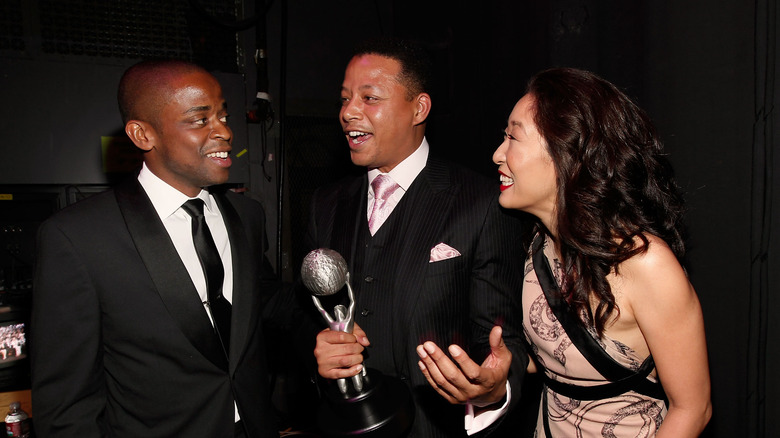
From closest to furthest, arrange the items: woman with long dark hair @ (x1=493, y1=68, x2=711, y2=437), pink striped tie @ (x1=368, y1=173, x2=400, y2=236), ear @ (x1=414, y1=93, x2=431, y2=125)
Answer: woman with long dark hair @ (x1=493, y1=68, x2=711, y2=437), pink striped tie @ (x1=368, y1=173, x2=400, y2=236), ear @ (x1=414, y1=93, x2=431, y2=125)

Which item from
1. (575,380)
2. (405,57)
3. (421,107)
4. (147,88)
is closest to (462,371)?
(575,380)

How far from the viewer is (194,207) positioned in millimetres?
1791

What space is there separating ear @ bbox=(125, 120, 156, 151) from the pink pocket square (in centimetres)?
114

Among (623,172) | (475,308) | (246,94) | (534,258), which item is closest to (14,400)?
(246,94)

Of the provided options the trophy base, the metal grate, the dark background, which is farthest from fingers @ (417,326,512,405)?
the metal grate

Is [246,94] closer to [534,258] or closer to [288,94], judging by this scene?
[288,94]

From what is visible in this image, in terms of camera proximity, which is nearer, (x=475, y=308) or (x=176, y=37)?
(x=475, y=308)

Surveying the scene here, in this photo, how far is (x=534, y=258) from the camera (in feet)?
5.70

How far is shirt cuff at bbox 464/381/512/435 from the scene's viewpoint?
5.19 ft

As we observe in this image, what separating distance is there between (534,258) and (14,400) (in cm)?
319

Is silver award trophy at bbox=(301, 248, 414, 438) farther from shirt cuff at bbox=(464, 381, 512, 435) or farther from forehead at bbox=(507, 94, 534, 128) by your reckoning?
forehead at bbox=(507, 94, 534, 128)

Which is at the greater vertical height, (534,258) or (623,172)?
(623,172)

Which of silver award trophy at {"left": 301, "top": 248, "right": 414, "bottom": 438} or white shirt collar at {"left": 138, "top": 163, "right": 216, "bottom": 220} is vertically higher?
white shirt collar at {"left": 138, "top": 163, "right": 216, "bottom": 220}

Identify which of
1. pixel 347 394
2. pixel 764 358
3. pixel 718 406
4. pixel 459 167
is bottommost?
pixel 718 406
